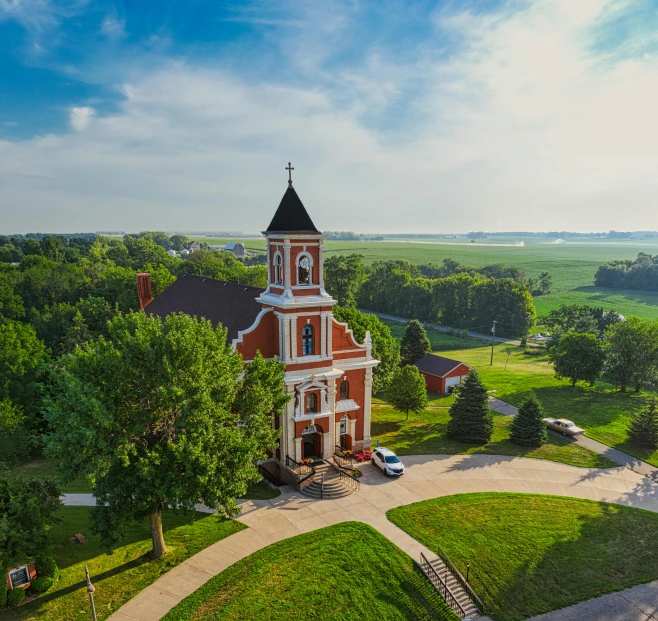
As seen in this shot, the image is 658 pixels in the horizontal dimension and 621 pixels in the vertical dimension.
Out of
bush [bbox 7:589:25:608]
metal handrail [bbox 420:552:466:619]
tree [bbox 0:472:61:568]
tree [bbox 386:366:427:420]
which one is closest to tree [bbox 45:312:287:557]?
tree [bbox 0:472:61:568]

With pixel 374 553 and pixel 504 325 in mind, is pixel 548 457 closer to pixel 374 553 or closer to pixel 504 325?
pixel 374 553

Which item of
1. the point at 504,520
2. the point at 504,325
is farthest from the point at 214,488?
the point at 504,325

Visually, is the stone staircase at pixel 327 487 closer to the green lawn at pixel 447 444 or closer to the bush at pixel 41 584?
the green lawn at pixel 447 444

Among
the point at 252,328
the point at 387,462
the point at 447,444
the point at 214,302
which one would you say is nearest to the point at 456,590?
the point at 387,462

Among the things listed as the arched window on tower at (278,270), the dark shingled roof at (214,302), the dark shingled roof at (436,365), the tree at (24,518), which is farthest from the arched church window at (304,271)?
the dark shingled roof at (436,365)

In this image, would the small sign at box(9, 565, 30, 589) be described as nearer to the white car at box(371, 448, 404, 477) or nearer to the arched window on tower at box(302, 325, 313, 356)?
the arched window on tower at box(302, 325, 313, 356)

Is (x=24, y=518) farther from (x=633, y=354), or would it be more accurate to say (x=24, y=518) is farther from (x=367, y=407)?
(x=633, y=354)
